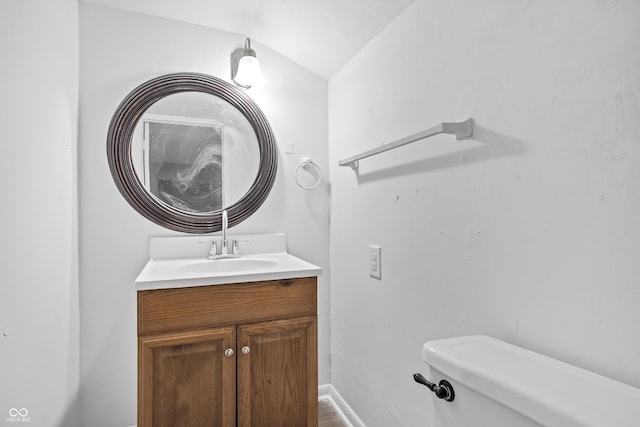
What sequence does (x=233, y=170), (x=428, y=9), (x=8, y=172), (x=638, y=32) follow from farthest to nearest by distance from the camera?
(x=233, y=170)
(x=428, y=9)
(x=8, y=172)
(x=638, y=32)

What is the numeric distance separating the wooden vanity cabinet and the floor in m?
0.34

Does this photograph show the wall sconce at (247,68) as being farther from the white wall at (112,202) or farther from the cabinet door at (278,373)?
the cabinet door at (278,373)

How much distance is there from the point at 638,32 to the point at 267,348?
1.31 meters

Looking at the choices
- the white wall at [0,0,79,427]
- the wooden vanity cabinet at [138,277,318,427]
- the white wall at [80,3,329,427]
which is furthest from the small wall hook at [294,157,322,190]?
the white wall at [0,0,79,427]

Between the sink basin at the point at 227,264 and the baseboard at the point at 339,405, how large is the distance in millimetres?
783

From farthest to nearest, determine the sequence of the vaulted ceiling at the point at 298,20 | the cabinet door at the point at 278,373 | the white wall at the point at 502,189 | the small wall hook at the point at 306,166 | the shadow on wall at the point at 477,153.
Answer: the small wall hook at the point at 306,166 → the vaulted ceiling at the point at 298,20 → the cabinet door at the point at 278,373 → the shadow on wall at the point at 477,153 → the white wall at the point at 502,189

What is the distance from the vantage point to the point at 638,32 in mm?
595

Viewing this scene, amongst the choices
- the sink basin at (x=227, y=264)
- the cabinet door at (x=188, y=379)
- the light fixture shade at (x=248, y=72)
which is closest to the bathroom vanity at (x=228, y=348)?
the cabinet door at (x=188, y=379)

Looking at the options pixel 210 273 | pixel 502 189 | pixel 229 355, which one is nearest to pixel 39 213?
pixel 210 273

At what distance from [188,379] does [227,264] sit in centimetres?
53

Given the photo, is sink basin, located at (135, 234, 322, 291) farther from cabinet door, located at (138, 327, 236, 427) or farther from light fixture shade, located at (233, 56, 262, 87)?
light fixture shade, located at (233, 56, 262, 87)

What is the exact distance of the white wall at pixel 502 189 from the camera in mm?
635

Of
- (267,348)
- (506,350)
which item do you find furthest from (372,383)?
(506,350)

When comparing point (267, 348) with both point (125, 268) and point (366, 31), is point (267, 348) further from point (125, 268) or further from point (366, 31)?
point (366, 31)
